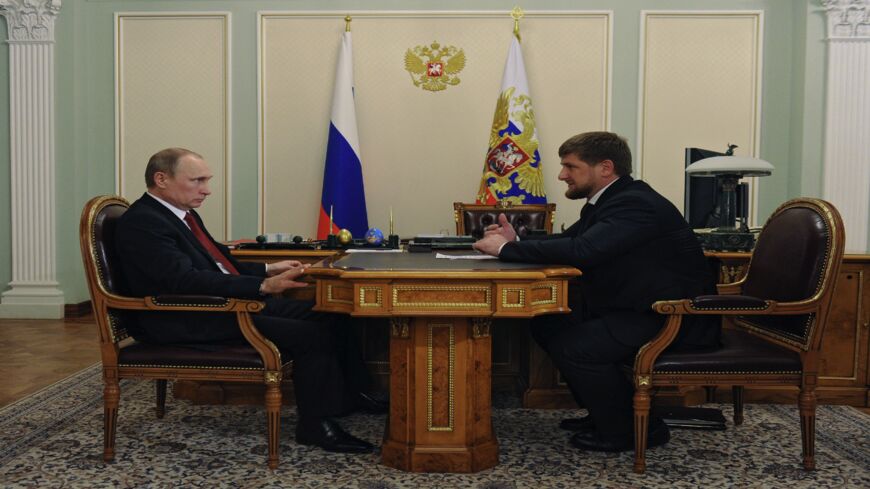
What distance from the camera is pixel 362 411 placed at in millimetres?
3490

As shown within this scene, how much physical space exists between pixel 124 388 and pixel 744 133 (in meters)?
5.34

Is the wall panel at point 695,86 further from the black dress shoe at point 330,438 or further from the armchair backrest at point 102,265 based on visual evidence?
the armchair backrest at point 102,265

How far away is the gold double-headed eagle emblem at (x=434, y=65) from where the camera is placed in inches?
258

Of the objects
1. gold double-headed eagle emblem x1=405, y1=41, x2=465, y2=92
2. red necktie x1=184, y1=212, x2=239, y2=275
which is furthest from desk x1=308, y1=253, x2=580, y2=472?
gold double-headed eagle emblem x1=405, y1=41, x2=465, y2=92

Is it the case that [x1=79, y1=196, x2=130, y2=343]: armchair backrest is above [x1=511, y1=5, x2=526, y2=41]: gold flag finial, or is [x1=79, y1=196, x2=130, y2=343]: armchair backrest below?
below

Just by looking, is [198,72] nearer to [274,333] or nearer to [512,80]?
[512,80]

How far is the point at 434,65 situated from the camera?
21.5ft

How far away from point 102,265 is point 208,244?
525 mm

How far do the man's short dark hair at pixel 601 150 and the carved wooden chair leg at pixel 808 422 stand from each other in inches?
42.5

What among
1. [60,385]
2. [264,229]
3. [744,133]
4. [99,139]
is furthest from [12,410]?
[744,133]

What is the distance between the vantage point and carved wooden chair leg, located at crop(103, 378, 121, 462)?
271 cm

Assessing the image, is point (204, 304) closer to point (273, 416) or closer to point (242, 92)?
point (273, 416)

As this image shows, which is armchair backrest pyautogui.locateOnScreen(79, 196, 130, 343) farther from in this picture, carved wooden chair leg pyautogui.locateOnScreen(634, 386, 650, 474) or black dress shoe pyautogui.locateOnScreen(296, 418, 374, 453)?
carved wooden chair leg pyautogui.locateOnScreen(634, 386, 650, 474)

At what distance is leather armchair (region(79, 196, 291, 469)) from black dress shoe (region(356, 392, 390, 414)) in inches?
30.7
